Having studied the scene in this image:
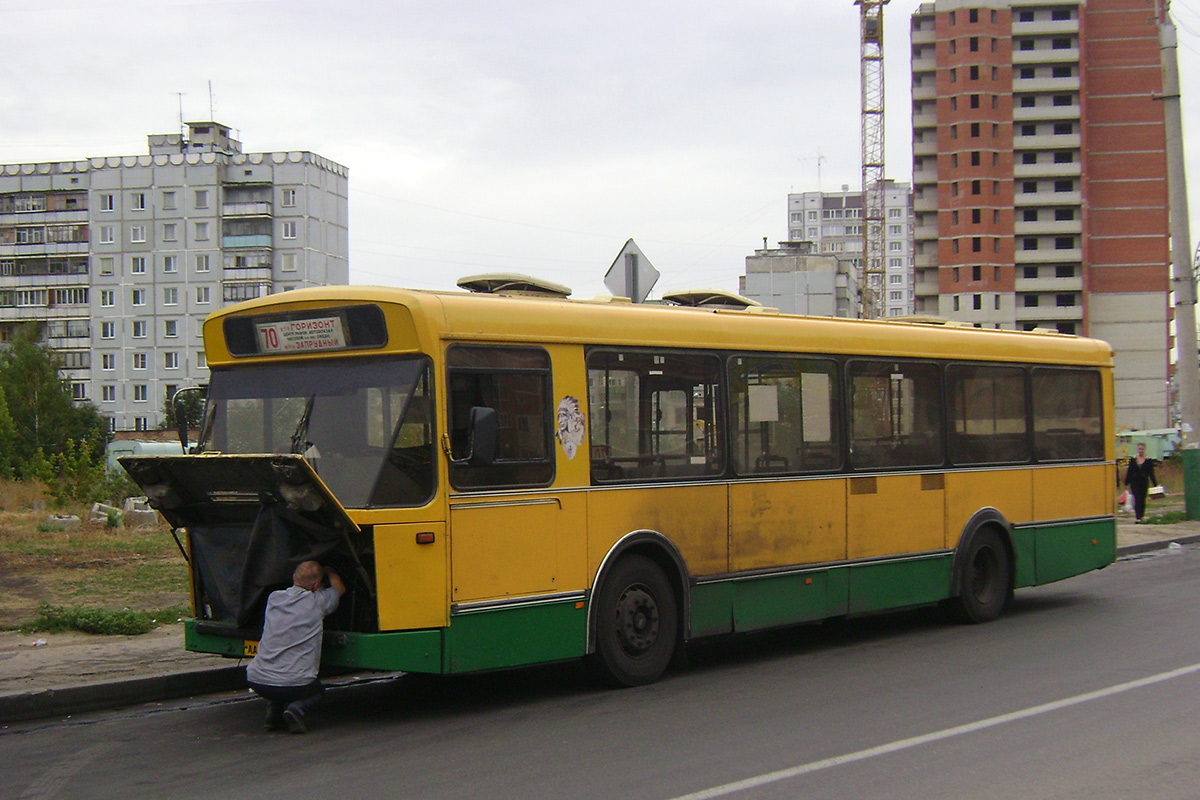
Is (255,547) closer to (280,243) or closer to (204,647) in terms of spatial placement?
(204,647)

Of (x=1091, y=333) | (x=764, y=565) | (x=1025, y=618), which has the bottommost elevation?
(x=1025, y=618)

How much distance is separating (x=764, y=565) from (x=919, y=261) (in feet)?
356

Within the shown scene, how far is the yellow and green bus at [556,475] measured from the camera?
28.6 feet

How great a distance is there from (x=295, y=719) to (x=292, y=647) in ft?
1.55

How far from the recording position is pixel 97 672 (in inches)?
394

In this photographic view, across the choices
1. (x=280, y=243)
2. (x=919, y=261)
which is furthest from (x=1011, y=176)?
(x=280, y=243)

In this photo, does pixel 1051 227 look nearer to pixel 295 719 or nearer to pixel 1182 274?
pixel 1182 274

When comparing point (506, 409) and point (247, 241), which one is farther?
point (247, 241)

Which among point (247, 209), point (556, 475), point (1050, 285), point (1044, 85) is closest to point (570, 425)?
point (556, 475)

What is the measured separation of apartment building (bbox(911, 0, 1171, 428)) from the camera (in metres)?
110

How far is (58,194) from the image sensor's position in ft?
339

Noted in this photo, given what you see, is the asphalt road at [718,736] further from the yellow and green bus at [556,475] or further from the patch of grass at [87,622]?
the patch of grass at [87,622]

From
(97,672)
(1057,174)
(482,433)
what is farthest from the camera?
(1057,174)

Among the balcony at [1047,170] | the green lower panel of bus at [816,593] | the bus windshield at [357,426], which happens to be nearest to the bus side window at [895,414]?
the green lower panel of bus at [816,593]
